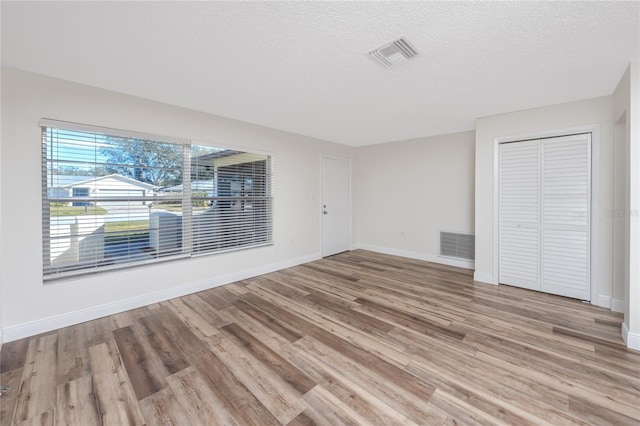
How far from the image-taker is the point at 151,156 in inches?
122

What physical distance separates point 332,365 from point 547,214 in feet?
11.1

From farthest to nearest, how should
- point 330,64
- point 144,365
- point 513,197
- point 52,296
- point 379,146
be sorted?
point 379,146 → point 513,197 → point 52,296 → point 330,64 → point 144,365

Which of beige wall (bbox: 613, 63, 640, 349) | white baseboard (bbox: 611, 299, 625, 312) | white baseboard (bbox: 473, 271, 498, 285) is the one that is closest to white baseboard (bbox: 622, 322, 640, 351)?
beige wall (bbox: 613, 63, 640, 349)

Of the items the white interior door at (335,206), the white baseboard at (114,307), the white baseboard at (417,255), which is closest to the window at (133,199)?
the white baseboard at (114,307)

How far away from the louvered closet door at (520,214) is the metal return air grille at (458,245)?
839 millimetres

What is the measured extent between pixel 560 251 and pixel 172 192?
16.4 feet

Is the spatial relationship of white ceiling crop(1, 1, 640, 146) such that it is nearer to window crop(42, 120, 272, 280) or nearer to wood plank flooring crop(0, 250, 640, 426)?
window crop(42, 120, 272, 280)

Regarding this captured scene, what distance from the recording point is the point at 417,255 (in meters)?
5.23

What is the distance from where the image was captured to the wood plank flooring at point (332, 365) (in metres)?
1.54

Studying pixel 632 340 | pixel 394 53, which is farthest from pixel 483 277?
pixel 394 53

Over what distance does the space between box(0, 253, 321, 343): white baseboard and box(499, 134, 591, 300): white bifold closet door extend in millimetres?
3756

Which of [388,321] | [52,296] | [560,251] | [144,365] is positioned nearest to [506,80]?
[560,251]

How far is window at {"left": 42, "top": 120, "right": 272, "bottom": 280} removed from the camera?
2.55m

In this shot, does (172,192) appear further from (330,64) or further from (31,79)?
(330,64)
